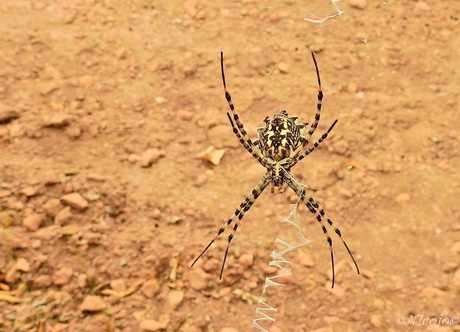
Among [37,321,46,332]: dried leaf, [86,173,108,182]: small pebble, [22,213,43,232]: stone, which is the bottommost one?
[37,321,46,332]: dried leaf

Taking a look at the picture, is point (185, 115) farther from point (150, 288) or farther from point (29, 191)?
point (150, 288)

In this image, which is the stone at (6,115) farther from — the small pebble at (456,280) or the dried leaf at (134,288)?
the small pebble at (456,280)

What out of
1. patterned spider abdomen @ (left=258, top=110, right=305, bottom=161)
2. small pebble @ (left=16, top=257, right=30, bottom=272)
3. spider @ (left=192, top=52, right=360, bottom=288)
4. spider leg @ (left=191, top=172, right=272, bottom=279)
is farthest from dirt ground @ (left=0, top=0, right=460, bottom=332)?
patterned spider abdomen @ (left=258, top=110, right=305, bottom=161)

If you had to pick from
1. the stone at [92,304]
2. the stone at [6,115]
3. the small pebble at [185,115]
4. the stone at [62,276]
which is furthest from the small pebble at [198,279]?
the stone at [6,115]

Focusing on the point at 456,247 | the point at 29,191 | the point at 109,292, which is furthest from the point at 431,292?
the point at 29,191

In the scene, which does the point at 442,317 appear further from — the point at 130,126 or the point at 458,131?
the point at 130,126

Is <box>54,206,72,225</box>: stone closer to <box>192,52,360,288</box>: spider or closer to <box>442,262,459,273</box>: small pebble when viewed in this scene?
<box>192,52,360,288</box>: spider
